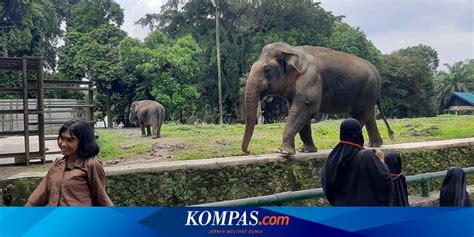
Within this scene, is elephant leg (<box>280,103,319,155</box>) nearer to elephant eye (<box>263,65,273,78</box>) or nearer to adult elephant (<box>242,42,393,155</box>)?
adult elephant (<box>242,42,393,155</box>)

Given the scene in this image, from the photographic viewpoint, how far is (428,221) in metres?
3.33

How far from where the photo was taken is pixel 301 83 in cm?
809

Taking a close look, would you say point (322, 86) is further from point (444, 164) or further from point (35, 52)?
point (35, 52)

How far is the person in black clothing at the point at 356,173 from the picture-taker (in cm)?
387

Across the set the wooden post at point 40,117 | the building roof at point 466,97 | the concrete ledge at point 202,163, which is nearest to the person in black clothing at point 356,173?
the concrete ledge at point 202,163

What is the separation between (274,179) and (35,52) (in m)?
24.9

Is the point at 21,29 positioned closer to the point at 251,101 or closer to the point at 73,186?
the point at 251,101

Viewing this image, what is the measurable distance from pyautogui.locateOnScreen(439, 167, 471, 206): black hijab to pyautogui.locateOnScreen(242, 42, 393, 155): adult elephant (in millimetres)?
3915

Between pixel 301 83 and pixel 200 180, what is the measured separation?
91.4 inches

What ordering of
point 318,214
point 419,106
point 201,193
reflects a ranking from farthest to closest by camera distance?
point 419,106 → point 201,193 → point 318,214

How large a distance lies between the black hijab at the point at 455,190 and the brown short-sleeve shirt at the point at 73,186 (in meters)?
2.77

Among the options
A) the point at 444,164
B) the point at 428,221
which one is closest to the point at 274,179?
the point at 444,164

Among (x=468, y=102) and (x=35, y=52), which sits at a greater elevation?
(x=35, y=52)

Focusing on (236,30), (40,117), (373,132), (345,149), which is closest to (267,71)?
(373,132)
